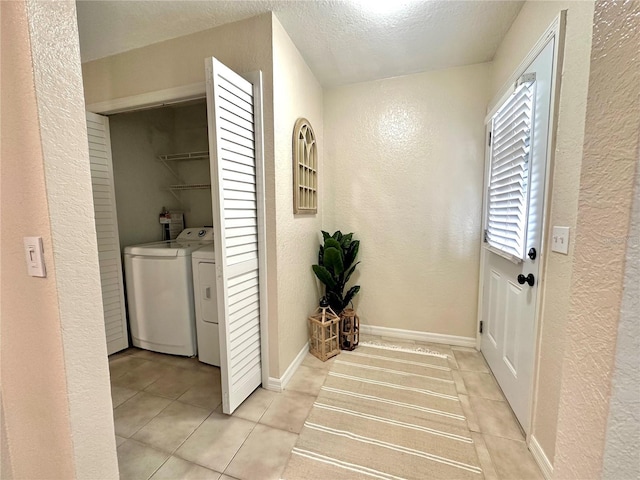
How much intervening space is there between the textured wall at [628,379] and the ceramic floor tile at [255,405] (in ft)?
5.36

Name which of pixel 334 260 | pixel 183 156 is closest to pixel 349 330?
pixel 334 260

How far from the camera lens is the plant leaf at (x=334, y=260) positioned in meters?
2.24

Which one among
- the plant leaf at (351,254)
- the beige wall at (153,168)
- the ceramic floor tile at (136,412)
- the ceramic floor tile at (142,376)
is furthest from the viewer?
the beige wall at (153,168)

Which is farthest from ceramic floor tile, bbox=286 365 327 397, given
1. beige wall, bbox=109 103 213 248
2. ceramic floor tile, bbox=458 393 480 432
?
beige wall, bbox=109 103 213 248

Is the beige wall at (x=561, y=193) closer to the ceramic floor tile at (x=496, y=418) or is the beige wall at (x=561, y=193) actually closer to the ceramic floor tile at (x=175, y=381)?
the ceramic floor tile at (x=496, y=418)

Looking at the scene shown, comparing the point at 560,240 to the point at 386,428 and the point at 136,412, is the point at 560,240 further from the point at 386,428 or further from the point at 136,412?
the point at 136,412

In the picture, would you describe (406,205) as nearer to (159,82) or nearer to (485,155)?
(485,155)

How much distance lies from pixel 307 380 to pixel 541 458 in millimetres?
1357

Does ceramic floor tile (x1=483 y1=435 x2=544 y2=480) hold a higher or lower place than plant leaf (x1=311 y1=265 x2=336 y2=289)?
lower

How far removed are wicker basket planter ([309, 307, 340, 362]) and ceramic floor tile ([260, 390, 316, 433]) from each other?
18.4 inches

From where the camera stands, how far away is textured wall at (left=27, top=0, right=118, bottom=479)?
0.73 metres

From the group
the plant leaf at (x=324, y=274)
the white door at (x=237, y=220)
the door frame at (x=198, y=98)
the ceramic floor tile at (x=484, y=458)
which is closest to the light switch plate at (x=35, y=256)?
the white door at (x=237, y=220)

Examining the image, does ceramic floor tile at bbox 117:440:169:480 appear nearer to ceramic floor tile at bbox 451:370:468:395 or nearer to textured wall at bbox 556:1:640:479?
textured wall at bbox 556:1:640:479

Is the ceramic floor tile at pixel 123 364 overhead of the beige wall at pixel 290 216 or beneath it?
beneath
